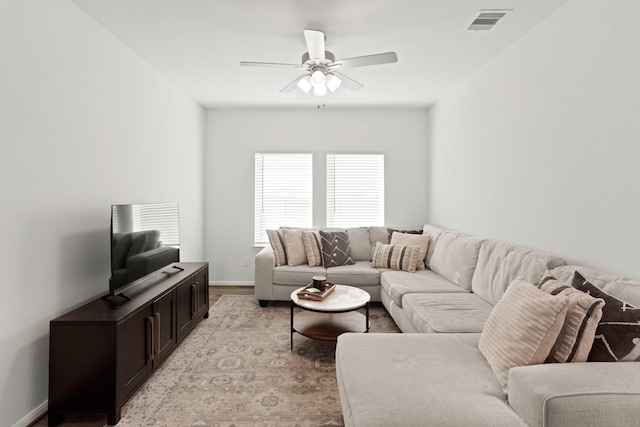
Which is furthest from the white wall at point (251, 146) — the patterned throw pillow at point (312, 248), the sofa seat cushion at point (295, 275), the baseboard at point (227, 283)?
the sofa seat cushion at point (295, 275)

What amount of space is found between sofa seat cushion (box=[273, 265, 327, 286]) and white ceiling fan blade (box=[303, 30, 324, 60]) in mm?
2477

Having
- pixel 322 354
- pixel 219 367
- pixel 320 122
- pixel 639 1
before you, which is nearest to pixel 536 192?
pixel 639 1

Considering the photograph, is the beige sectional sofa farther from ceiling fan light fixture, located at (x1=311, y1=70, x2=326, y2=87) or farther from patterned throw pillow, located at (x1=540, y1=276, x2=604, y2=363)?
ceiling fan light fixture, located at (x1=311, y1=70, x2=326, y2=87)

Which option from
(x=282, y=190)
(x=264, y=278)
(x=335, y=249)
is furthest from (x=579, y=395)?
(x=282, y=190)

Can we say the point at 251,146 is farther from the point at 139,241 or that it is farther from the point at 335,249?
the point at 139,241

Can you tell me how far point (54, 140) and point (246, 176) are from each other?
306 centimetres

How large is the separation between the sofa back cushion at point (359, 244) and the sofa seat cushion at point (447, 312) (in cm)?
166

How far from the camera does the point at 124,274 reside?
8.16ft

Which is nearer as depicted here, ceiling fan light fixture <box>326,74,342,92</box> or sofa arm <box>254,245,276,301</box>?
ceiling fan light fixture <box>326,74,342,92</box>

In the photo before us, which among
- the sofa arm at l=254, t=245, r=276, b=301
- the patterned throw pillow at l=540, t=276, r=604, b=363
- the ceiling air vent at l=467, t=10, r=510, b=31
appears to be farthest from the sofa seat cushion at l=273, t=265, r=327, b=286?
the ceiling air vent at l=467, t=10, r=510, b=31

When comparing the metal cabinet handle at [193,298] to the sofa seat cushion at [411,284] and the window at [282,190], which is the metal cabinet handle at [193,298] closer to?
the window at [282,190]

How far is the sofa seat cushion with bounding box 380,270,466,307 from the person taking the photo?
3.18 m

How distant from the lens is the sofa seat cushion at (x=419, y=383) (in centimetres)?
128

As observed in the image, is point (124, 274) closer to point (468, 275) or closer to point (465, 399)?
point (465, 399)
